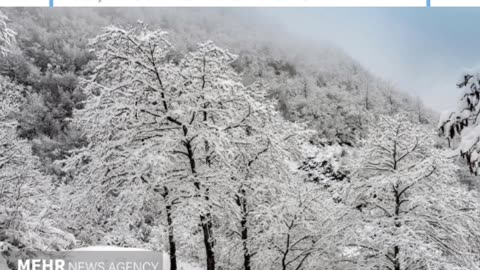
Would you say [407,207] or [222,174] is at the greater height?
[222,174]

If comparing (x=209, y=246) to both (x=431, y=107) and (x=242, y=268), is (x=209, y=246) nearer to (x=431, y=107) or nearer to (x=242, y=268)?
(x=242, y=268)

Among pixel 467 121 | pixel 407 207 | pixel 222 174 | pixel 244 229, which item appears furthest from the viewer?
pixel 244 229

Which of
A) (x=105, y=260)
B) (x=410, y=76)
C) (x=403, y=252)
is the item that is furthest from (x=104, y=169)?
(x=410, y=76)

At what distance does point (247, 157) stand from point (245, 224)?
1.19 meters

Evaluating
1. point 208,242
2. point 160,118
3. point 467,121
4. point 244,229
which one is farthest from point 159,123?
point 467,121

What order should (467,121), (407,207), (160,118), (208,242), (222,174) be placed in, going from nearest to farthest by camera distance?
1. (467,121)
2. (160,118)
3. (222,174)
4. (208,242)
5. (407,207)

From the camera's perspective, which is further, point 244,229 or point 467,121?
point 244,229

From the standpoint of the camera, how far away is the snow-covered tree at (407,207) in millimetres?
6812

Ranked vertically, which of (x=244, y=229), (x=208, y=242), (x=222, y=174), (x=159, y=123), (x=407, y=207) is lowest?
(x=208, y=242)

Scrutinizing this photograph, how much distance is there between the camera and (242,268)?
8.49 m

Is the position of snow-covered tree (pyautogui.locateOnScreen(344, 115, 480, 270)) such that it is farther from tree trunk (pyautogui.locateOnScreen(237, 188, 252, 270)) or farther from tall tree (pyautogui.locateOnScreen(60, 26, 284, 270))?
tall tree (pyautogui.locateOnScreen(60, 26, 284, 270))

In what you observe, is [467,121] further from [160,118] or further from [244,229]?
[244,229]

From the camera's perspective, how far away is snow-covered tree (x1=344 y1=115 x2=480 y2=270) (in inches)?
268

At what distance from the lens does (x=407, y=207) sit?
288 inches
